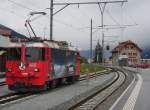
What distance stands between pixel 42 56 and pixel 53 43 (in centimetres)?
246

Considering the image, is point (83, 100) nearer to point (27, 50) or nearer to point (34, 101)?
point (34, 101)

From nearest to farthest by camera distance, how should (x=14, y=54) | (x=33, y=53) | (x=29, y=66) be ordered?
(x=29, y=66), (x=33, y=53), (x=14, y=54)

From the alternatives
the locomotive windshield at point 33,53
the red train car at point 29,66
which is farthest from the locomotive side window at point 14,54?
the locomotive windshield at point 33,53

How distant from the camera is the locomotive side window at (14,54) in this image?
2642cm

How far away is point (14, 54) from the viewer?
87.2 feet

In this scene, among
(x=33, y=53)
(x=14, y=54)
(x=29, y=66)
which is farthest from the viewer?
(x=14, y=54)

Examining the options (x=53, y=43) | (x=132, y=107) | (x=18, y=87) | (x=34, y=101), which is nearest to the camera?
(x=132, y=107)

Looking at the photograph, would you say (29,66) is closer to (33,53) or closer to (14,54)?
(33,53)

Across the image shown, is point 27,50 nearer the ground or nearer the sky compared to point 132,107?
nearer the sky

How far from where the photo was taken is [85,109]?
61.1ft

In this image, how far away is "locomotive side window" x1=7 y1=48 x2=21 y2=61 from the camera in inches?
1040

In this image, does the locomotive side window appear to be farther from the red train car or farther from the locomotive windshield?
the locomotive windshield

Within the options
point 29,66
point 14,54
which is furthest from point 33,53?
point 14,54

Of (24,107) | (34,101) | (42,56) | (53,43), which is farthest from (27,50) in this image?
(24,107)
